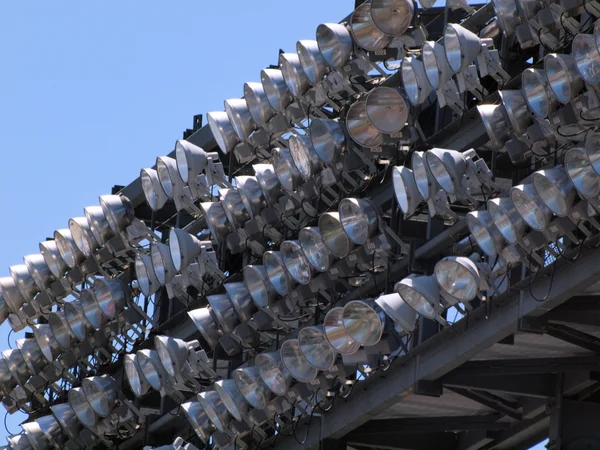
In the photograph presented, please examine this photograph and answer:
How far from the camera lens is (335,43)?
1606 cm

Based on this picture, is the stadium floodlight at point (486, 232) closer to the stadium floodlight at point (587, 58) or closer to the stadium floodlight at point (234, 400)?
the stadium floodlight at point (587, 58)

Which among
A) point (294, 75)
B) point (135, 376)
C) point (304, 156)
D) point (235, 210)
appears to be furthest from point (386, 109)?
point (135, 376)

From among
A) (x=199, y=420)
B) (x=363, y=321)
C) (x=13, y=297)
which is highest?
(x=13, y=297)

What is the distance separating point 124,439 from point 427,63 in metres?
7.12

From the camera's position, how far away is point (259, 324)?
1717 centimetres

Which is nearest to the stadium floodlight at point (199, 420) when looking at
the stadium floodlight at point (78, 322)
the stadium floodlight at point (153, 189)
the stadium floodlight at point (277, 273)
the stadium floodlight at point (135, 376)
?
the stadium floodlight at point (135, 376)

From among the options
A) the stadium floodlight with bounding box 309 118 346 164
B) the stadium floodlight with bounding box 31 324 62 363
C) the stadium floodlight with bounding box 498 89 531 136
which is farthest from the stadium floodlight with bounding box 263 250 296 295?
the stadium floodlight with bounding box 31 324 62 363

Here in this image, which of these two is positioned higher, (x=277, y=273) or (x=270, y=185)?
(x=270, y=185)

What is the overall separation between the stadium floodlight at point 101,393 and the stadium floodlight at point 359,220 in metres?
4.96

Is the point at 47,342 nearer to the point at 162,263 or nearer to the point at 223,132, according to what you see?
the point at 162,263

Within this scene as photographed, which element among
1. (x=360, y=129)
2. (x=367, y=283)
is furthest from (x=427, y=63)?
(x=367, y=283)

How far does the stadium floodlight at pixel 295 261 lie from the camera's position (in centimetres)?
1614

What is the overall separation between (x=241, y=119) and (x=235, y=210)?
89 centimetres

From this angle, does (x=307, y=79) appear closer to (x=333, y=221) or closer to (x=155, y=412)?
(x=333, y=221)
